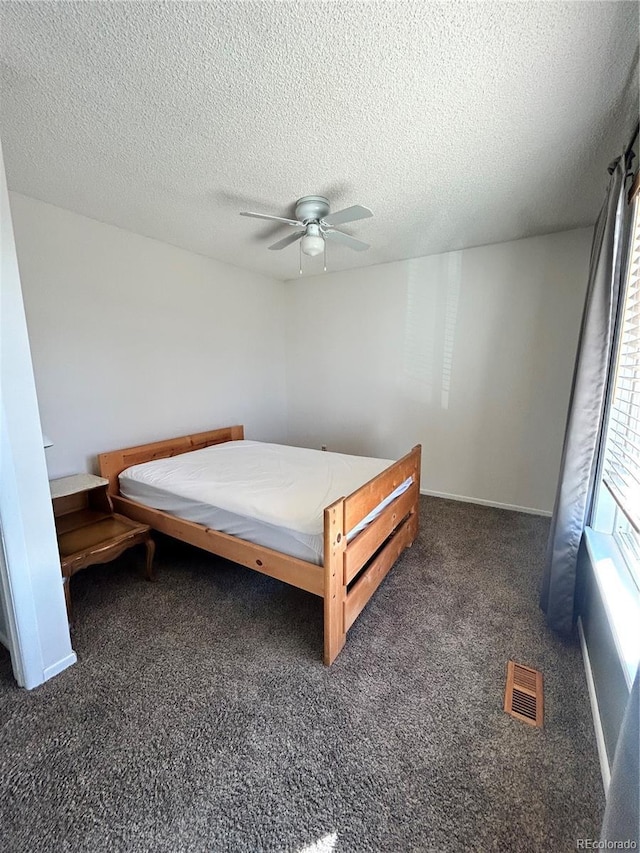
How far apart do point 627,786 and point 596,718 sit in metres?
0.86

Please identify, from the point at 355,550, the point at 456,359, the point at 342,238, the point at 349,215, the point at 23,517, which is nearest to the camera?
the point at 23,517

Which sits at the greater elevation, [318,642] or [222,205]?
[222,205]

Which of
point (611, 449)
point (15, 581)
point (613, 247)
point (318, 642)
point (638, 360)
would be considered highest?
point (613, 247)

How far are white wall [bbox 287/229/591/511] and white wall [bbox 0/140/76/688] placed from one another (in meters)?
3.20

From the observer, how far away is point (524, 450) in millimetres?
3354

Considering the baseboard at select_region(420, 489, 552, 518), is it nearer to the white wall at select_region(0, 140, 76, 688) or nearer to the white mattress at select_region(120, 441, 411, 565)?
the white mattress at select_region(120, 441, 411, 565)

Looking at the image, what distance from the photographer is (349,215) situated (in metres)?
2.04

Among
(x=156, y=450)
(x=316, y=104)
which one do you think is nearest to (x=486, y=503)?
(x=156, y=450)

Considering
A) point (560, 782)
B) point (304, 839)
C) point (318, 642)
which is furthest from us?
point (318, 642)

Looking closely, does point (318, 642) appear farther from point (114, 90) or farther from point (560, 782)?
point (114, 90)

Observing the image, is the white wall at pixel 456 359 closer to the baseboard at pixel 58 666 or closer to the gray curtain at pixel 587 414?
the gray curtain at pixel 587 414

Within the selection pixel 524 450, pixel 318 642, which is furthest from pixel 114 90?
pixel 524 450

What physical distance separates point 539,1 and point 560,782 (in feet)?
8.64

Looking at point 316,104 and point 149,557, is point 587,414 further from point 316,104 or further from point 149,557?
point 149,557
